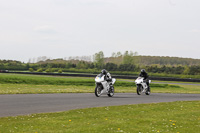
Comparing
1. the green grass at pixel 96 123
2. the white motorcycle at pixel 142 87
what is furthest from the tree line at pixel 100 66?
the green grass at pixel 96 123

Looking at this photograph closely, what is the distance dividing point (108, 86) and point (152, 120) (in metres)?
10.5

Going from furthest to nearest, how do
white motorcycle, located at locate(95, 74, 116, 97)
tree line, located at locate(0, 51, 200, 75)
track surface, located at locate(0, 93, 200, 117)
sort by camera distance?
tree line, located at locate(0, 51, 200, 75), white motorcycle, located at locate(95, 74, 116, 97), track surface, located at locate(0, 93, 200, 117)

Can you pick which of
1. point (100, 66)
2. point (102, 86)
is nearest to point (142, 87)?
point (102, 86)

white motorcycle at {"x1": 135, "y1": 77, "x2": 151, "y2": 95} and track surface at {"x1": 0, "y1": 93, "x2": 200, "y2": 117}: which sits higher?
white motorcycle at {"x1": 135, "y1": 77, "x2": 151, "y2": 95}

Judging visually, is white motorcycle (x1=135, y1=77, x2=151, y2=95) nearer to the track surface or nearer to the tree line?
the track surface

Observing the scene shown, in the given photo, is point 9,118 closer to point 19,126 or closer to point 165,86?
point 19,126

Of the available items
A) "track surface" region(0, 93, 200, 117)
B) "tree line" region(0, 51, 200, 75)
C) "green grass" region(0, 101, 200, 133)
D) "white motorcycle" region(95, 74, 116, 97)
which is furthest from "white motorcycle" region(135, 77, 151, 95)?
"tree line" region(0, 51, 200, 75)

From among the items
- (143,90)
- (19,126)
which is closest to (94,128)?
(19,126)

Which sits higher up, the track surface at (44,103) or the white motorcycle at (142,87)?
the white motorcycle at (142,87)

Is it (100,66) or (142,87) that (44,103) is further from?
(100,66)

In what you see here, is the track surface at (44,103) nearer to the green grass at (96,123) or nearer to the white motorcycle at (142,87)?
the green grass at (96,123)

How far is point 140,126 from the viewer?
9.82 metres

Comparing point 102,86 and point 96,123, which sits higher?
point 102,86

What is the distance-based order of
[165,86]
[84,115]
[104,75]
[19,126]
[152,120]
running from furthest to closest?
[165,86] → [104,75] → [84,115] → [152,120] → [19,126]
